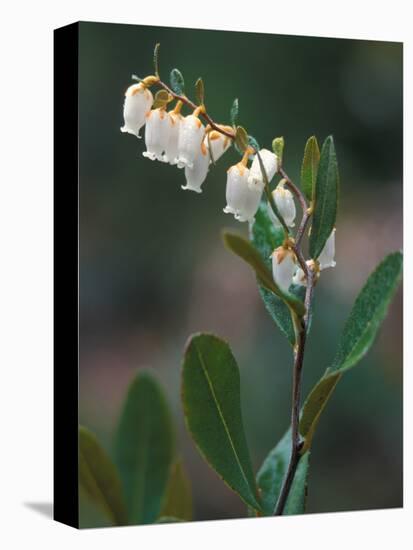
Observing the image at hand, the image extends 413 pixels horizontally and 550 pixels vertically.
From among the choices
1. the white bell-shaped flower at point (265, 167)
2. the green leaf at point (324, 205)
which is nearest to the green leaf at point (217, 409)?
the green leaf at point (324, 205)

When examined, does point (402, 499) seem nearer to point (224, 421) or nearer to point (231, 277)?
point (231, 277)

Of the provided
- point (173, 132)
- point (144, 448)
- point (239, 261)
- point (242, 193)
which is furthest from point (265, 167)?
point (239, 261)

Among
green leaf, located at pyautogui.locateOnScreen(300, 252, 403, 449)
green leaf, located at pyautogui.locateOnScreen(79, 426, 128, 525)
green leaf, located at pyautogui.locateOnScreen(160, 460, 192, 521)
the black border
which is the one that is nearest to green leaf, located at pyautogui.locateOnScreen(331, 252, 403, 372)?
green leaf, located at pyautogui.locateOnScreen(300, 252, 403, 449)

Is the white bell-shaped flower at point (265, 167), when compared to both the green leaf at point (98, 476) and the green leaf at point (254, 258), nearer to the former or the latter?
the green leaf at point (254, 258)

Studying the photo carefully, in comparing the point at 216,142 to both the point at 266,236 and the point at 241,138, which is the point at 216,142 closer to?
the point at 241,138

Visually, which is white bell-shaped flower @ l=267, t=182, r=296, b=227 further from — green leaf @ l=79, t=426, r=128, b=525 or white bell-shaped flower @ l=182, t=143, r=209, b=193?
green leaf @ l=79, t=426, r=128, b=525
